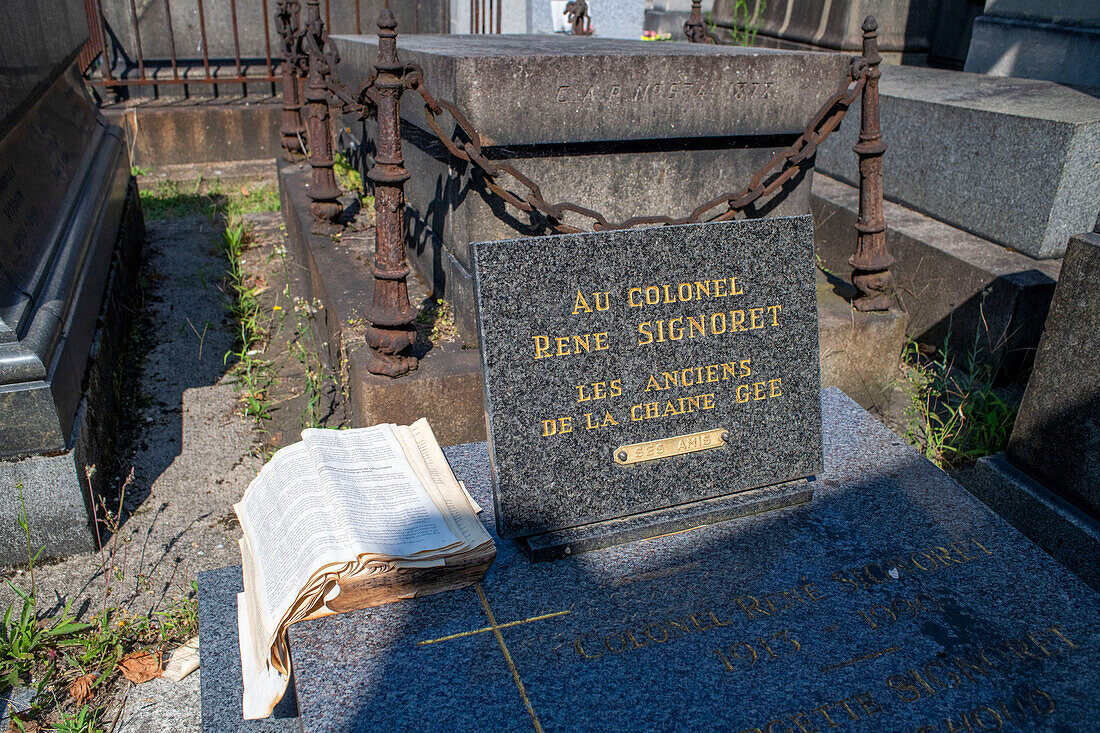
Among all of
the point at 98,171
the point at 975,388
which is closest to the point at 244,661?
the point at 975,388

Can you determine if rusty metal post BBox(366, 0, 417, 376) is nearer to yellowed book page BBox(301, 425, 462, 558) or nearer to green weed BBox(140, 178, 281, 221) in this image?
yellowed book page BBox(301, 425, 462, 558)

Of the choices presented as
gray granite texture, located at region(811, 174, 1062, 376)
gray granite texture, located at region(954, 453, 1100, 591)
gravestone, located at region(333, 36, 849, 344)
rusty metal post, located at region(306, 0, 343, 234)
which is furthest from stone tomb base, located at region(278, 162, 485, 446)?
gray granite texture, located at region(811, 174, 1062, 376)

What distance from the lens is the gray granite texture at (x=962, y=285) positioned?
3.80 meters

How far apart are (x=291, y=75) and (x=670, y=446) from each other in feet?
16.6

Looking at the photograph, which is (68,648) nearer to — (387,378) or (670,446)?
(387,378)

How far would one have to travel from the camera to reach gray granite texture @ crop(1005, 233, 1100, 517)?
8.77 ft

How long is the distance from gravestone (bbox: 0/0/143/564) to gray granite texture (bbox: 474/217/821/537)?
66.8 inches

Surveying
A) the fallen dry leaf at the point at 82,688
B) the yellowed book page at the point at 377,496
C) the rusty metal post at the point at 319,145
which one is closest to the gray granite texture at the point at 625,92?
the rusty metal post at the point at 319,145

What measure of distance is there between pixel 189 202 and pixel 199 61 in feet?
8.50

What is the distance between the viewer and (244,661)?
203cm

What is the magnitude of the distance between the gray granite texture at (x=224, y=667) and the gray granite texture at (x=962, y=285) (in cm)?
323

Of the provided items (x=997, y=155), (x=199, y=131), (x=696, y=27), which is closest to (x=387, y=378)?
(x=997, y=155)

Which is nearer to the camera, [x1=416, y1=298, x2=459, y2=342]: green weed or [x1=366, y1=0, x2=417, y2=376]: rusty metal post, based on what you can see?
[x1=366, y1=0, x2=417, y2=376]: rusty metal post

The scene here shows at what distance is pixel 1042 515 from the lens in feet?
9.30
